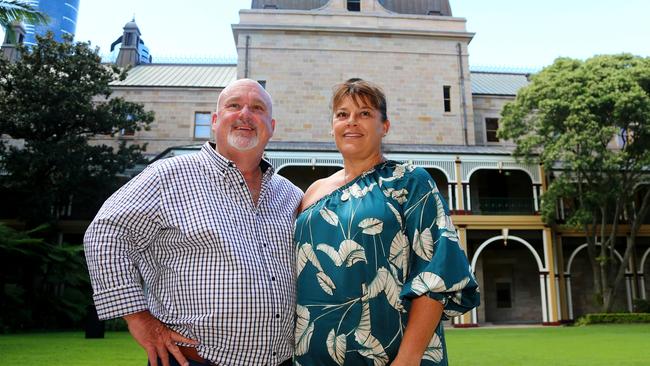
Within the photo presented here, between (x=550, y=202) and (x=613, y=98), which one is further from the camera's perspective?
(x=550, y=202)

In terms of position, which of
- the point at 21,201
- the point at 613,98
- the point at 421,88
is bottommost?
the point at 21,201

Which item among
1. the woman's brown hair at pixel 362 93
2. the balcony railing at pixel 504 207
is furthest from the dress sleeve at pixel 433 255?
the balcony railing at pixel 504 207

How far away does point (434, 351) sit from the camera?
87.0 inches

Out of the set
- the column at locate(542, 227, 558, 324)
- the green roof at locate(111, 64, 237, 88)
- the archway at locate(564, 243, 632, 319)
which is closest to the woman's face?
the column at locate(542, 227, 558, 324)

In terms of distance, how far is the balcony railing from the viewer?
2292 cm

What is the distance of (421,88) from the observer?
87.7 feet

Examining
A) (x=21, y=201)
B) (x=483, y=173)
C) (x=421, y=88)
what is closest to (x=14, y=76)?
(x=21, y=201)

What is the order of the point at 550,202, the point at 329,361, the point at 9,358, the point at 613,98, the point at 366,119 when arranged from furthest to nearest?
the point at 550,202 < the point at 613,98 < the point at 9,358 < the point at 366,119 < the point at 329,361

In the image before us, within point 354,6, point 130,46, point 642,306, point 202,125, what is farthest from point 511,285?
point 130,46

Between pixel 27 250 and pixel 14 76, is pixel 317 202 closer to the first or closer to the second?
pixel 27 250

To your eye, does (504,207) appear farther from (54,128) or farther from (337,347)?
(337,347)

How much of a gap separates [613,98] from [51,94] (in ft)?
69.0

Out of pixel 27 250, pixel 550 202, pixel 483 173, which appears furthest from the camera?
pixel 483 173

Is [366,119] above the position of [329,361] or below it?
A: above
